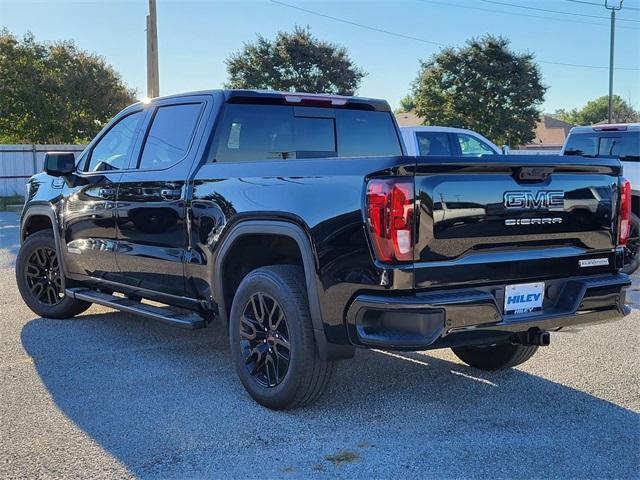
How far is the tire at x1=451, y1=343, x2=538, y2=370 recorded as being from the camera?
477 cm

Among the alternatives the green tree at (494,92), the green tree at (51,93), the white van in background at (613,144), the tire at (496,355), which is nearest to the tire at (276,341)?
the tire at (496,355)

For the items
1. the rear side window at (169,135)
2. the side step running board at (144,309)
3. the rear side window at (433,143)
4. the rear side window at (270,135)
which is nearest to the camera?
the side step running board at (144,309)

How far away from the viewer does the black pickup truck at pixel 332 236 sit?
3.45 m

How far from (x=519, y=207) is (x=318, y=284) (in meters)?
1.16

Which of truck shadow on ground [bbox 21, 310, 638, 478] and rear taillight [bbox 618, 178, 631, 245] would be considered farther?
rear taillight [bbox 618, 178, 631, 245]

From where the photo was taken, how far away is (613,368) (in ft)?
16.5

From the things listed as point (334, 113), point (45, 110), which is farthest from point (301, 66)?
point (334, 113)

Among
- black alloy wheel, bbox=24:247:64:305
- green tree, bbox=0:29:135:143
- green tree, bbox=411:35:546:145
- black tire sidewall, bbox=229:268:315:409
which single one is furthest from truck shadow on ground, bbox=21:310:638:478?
green tree, bbox=411:35:546:145

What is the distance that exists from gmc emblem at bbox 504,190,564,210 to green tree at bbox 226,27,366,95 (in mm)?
29892

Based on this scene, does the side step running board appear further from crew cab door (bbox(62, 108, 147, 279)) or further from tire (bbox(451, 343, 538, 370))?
tire (bbox(451, 343, 538, 370))

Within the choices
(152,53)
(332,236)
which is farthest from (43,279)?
(152,53)

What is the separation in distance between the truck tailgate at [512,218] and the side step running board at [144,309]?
6.15ft

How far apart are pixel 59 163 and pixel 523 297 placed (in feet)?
13.4

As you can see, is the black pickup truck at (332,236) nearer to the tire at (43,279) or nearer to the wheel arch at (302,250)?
the wheel arch at (302,250)
